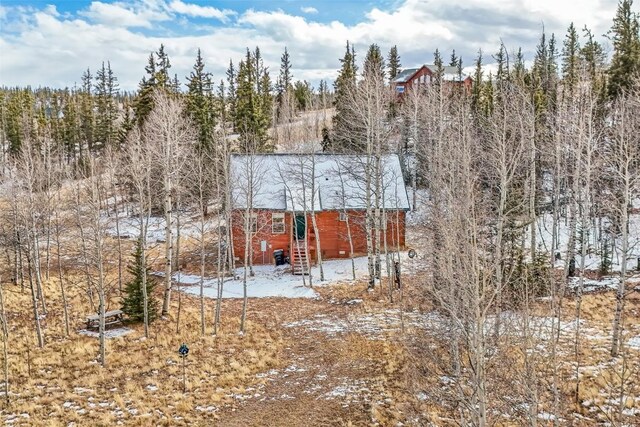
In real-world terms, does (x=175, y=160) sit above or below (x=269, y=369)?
above

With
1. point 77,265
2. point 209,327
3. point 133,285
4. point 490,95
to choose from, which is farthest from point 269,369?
point 490,95

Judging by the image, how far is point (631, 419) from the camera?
13.4 metres

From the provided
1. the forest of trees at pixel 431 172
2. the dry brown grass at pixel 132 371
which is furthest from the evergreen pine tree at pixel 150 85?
the dry brown grass at pixel 132 371

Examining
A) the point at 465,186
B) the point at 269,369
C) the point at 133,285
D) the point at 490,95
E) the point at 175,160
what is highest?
the point at 490,95

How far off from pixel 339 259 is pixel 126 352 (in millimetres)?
17010

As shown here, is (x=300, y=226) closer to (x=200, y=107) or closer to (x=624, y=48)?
(x=200, y=107)

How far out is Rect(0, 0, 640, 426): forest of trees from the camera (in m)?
12.0

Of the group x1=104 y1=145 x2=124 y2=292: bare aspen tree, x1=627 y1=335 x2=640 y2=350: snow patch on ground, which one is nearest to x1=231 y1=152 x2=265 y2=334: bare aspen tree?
x1=104 y1=145 x2=124 y2=292: bare aspen tree

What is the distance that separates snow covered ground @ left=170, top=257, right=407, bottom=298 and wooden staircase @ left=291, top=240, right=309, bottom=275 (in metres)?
0.51

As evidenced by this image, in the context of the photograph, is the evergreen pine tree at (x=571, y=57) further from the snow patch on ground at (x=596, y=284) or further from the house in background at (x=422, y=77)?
the snow patch on ground at (x=596, y=284)

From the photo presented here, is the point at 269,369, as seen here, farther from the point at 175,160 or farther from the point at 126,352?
the point at 175,160

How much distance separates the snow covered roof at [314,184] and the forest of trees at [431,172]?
4.60 ft

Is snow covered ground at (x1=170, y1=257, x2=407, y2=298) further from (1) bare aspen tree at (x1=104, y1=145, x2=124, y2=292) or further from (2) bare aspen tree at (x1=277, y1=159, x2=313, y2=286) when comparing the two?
(1) bare aspen tree at (x1=104, y1=145, x2=124, y2=292)

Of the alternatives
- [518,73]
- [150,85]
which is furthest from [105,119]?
[518,73]
